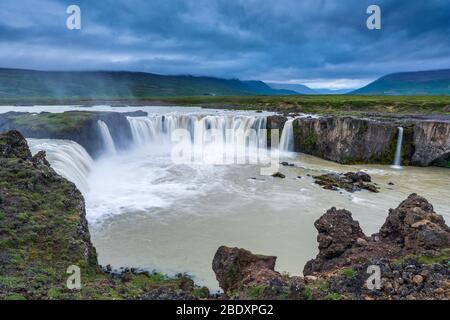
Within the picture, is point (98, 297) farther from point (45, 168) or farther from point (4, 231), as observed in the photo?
point (45, 168)

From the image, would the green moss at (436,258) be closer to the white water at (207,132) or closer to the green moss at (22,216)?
the green moss at (22,216)

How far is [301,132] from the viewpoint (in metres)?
44.2

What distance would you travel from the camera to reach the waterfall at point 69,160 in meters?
23.1

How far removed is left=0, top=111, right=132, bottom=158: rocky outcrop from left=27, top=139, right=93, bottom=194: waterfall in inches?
96.9

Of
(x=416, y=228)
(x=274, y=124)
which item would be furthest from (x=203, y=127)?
(x=416, y=228)

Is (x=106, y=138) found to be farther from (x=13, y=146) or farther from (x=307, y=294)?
(x=307, y=294)

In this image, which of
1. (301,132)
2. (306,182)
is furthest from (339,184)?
(301,132)

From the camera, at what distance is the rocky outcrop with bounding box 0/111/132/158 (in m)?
34.2

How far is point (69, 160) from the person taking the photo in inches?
1027

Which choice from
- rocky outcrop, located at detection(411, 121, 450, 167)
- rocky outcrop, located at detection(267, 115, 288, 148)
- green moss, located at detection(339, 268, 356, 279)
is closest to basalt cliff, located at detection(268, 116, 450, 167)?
rocky outcrop, located at detection(411, 121, 450, 167)

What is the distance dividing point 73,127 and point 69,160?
9.79 meters

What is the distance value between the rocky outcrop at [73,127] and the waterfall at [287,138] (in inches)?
793
